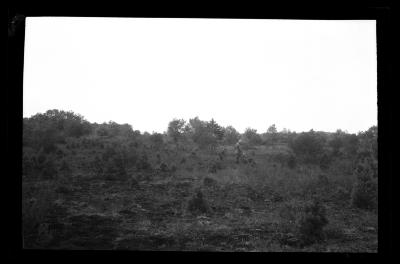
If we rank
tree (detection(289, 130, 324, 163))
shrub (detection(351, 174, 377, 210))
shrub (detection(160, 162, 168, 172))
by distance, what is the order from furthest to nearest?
tree (detection(289, 130, 324, 163)) < shrub (detection(160, 162, 168, 172)) < shrub (detection(351, 174, 377, 210))

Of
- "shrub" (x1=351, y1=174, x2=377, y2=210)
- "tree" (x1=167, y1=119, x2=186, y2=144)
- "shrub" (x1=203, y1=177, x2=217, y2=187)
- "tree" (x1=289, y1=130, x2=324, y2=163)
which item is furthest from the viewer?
"tree" (x1=167, y1=119, x2=186, y2=144)

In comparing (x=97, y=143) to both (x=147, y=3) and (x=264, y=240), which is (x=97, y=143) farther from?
(x=147, y=3)

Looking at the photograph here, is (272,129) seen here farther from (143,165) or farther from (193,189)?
(193,189)

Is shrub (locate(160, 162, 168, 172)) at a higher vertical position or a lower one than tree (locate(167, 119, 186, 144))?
lower

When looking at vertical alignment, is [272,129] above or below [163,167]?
above

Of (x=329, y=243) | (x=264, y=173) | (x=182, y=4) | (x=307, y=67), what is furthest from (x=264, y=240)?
(x=307, y=67)

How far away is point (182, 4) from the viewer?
178 cm

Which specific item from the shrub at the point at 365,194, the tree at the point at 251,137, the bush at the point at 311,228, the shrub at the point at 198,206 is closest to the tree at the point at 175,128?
the tree at the point at 251,137

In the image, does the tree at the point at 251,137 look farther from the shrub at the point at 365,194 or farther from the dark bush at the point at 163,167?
the shrub at the point at 365,194

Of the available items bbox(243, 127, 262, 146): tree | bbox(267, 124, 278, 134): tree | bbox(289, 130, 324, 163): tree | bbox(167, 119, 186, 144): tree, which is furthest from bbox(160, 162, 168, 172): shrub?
bbox(267, 124, 278, 134): tree

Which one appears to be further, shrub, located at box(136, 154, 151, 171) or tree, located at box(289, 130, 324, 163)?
tree, located at box(289, 130, 324, 163)

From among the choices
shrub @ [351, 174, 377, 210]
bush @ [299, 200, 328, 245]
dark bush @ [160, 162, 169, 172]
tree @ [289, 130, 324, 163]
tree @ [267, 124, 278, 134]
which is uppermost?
tree @ [267, 124, 278, 134]

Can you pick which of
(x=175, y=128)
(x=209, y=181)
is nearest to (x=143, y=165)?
(x=209, y=181)

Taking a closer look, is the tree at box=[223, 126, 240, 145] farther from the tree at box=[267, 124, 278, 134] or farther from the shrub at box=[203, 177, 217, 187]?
the shrub at box=[203, 177, 217, 187]
